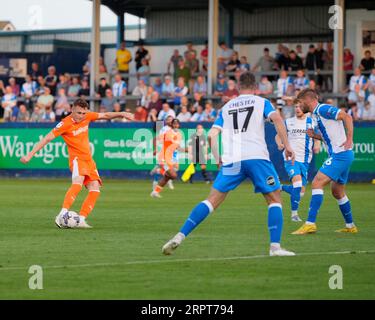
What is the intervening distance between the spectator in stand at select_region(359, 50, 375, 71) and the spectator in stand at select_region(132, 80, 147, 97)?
331 inches

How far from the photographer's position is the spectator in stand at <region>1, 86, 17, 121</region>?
1609 inches

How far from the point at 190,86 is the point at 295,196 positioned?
20.9m

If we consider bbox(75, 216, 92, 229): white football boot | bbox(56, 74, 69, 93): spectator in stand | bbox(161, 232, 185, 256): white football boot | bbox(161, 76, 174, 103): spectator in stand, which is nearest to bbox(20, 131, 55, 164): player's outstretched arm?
bbox(75, 216, 92, 229): white football boot

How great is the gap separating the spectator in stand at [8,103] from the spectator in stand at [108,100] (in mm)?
4015

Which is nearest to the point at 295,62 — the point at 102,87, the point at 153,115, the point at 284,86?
the point at 284,86

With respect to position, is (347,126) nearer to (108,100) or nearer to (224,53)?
(108,100)

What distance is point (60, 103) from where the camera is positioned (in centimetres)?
4000

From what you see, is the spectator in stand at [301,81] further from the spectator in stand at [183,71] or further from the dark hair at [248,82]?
the dark hair at [248,82]

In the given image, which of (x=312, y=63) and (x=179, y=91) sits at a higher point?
(x=312, y=63)

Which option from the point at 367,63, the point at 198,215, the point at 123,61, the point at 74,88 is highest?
the point at 123,61

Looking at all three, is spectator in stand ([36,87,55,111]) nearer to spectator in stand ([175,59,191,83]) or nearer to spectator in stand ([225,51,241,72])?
spectator in stand ([175,59,191,83])

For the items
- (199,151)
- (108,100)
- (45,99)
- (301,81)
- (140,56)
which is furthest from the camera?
(140,56)

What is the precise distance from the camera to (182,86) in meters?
37.9
